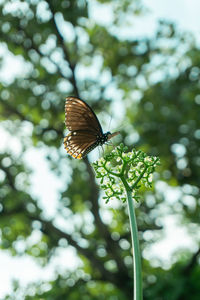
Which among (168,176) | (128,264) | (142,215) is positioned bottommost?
(128,264)

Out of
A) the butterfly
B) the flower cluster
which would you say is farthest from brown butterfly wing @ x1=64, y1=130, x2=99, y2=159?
the flower cluster

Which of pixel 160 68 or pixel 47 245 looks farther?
pixel 160 68

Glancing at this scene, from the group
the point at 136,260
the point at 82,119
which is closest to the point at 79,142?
the point at 82,119

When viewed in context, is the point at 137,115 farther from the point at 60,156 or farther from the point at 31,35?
the point at 31,35

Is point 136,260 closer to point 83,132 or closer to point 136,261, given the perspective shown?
point 136,261

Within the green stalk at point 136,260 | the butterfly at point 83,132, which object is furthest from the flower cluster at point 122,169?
the butterfly at point 83,132

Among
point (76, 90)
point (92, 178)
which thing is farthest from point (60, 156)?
point (76, 90)

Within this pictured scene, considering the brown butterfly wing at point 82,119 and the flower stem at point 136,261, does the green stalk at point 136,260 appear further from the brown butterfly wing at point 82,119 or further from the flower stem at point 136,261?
the brown butterfly wing at point 82,119
